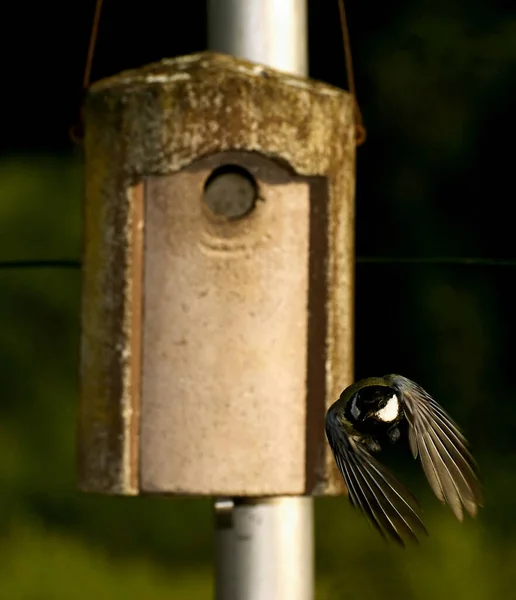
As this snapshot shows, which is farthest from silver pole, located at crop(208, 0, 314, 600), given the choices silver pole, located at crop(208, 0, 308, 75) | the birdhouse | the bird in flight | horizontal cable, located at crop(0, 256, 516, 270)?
Answer: horizontal cable, located at crop(0, 256, 516, 270)

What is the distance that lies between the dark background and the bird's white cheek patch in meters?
1.39

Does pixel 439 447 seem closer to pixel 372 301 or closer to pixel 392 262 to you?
pixel 392 262

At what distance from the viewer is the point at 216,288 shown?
2.46 m

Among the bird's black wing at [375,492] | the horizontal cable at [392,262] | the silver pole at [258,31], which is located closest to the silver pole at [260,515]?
the silver pole at [258,31]

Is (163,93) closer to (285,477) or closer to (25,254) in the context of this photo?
(285,477)

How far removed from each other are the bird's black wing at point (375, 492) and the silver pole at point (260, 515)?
23.1 inches

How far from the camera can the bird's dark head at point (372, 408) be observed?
2.03 metres

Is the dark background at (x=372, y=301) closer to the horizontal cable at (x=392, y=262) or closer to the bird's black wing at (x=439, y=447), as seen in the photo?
the horizontal cable at (x=392, y=262)

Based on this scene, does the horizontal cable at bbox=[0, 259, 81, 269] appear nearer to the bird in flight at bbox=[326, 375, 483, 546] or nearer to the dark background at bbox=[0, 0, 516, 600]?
the dark background at bbox=[0, 0, 516, 600]

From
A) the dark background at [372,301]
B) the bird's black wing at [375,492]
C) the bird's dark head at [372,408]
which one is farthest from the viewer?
the dark background at [372,301]

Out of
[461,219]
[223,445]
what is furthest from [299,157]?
[461,219]

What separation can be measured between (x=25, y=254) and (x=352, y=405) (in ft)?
Result: 5.94

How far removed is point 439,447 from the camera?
219 cm

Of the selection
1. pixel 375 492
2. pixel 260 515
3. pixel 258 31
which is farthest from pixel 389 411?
pixel 258 31
